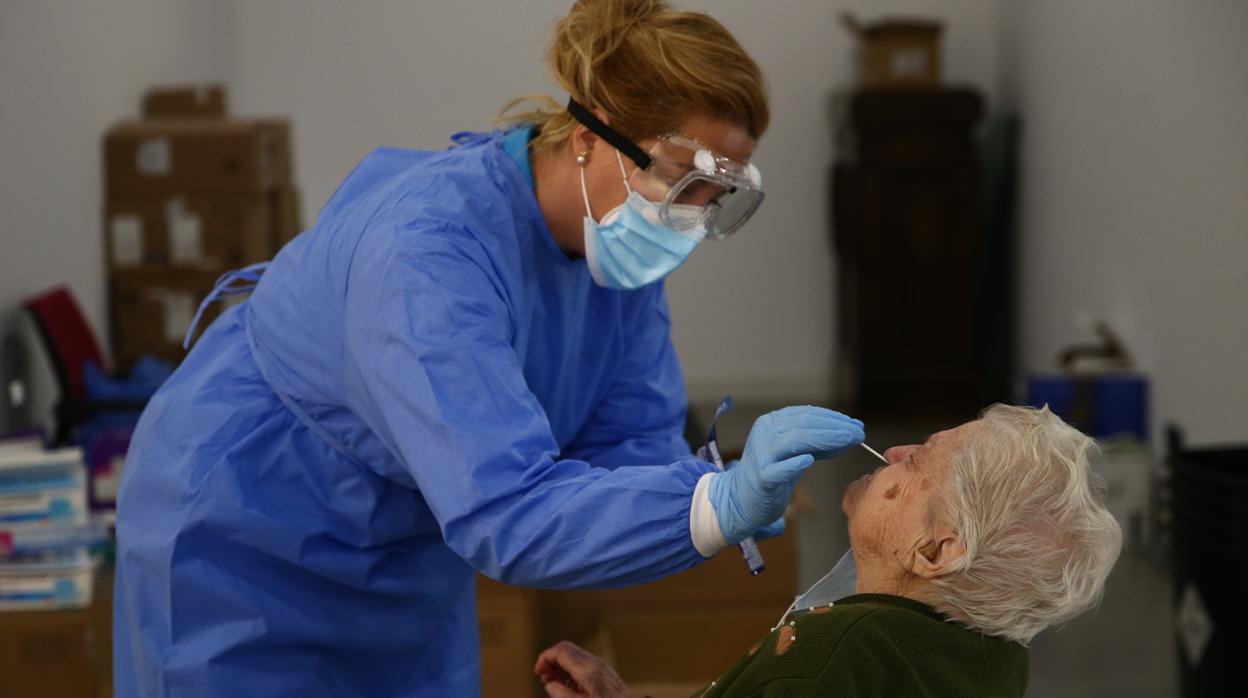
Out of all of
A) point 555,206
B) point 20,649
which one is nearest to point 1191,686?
point 555,206

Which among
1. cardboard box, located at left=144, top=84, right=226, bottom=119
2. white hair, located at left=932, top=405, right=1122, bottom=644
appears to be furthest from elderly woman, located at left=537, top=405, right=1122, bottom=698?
cardboard box, located at left=144, top=84, right=226, bottom=119

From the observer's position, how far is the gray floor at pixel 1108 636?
3.74 metres

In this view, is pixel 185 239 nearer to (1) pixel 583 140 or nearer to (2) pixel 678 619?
(2) pixel 678 619

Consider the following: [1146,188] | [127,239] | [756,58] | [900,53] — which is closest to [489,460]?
[127,239]

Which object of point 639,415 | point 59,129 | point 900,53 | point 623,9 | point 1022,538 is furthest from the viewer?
point 900,53

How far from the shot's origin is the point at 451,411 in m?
1.35

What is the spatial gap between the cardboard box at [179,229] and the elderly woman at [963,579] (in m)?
3.82

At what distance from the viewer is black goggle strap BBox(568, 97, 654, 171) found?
1702 millimetres

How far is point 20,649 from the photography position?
10.2ft

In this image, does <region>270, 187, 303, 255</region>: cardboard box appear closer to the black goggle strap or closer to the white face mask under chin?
the black goggle strap

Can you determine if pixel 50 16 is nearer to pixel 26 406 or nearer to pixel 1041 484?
pixel 26 406

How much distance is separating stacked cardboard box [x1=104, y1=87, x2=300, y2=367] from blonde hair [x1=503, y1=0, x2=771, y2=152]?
3.55 meters

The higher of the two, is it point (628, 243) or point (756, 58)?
point (756, 58)

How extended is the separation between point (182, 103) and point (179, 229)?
0.80 meters
